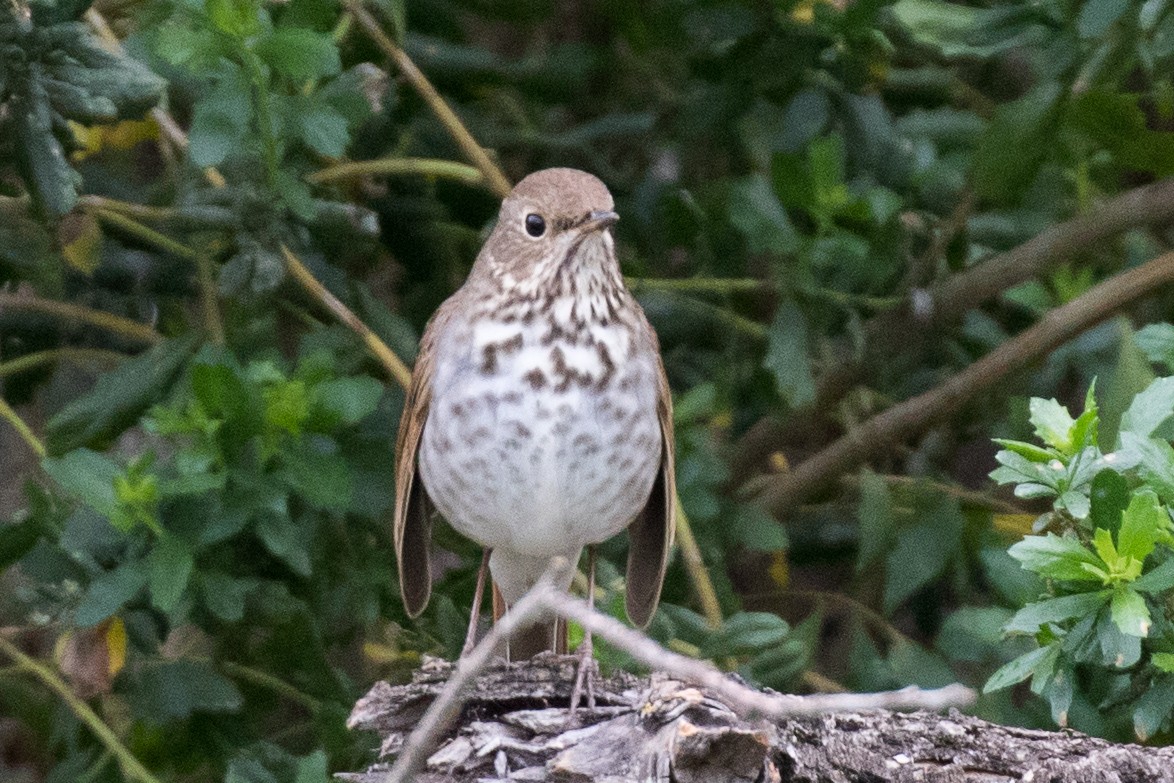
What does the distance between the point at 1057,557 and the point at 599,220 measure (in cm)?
114

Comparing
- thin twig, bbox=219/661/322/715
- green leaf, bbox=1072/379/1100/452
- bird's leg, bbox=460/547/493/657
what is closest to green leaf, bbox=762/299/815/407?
bird's leg, bbox=460/547/493/657

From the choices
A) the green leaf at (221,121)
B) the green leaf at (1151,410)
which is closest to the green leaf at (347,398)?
the green leaf at (221,121)

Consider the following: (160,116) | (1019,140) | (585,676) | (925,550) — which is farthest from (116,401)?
(1019,140)

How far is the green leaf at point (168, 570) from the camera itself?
9.98ft

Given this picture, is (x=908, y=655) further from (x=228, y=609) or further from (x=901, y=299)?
(x=228, y=609)

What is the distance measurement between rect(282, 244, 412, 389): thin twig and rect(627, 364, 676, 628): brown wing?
1.82 feet

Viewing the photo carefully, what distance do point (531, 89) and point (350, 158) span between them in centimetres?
49

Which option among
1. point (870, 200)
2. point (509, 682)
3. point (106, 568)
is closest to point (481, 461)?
point (509, 682)

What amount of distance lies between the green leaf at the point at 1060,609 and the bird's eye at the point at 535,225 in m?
1.26

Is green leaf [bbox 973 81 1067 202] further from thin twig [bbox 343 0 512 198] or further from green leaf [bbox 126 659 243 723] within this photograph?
green leaf [bbox 126 659 243 723]

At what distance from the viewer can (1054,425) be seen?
225 centimetres

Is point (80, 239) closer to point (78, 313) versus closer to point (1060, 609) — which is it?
point (78, 313)

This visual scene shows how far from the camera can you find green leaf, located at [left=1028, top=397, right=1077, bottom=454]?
223cm

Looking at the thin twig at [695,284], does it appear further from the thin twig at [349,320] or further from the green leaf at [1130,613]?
the green leaf at [1130,613]
